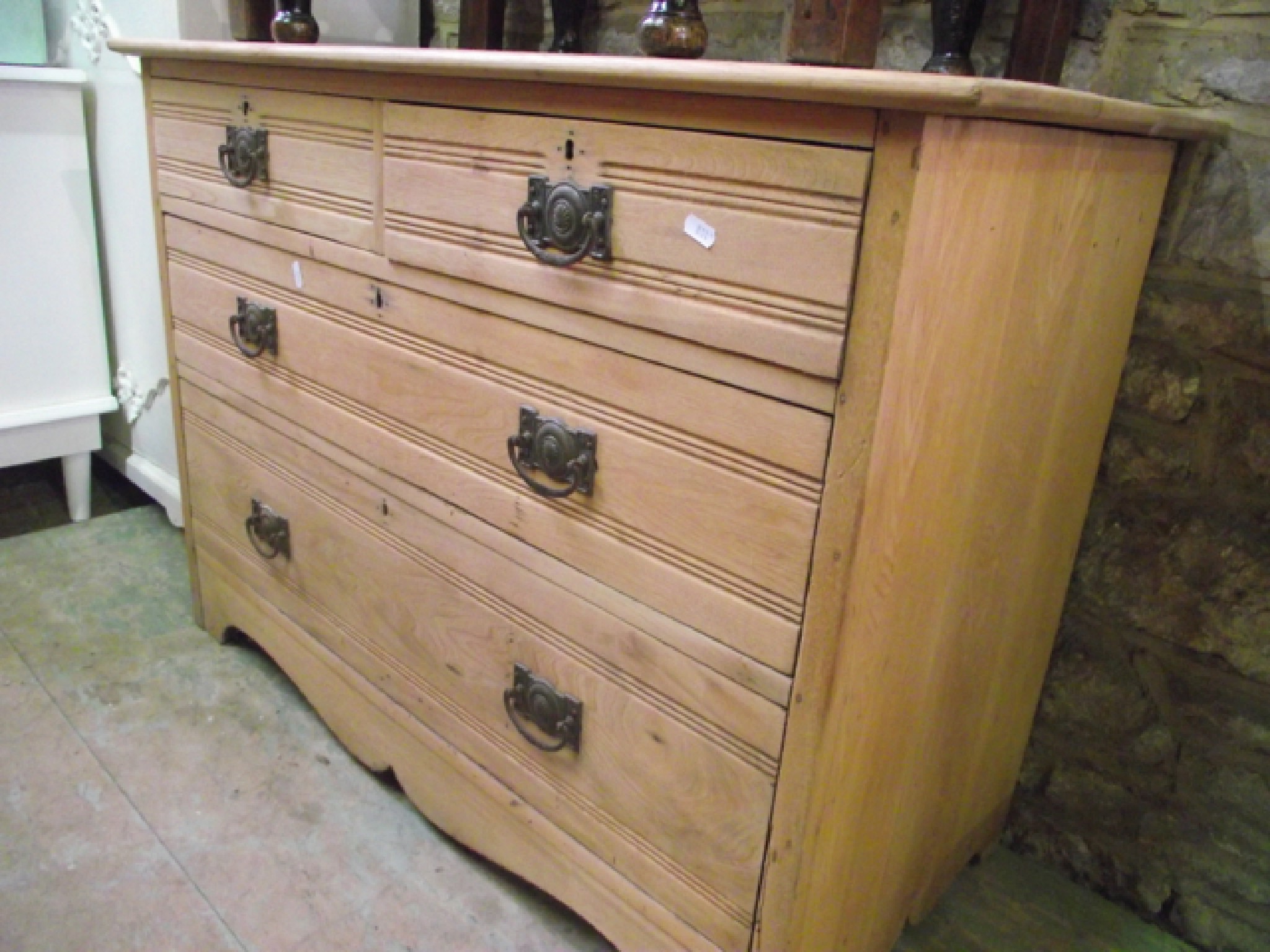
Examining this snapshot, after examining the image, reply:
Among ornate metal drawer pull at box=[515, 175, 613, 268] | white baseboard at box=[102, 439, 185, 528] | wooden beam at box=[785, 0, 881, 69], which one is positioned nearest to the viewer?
ornate metal drawer pull at box=[515, 175, 613, 268]

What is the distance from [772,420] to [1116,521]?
0.61 metres

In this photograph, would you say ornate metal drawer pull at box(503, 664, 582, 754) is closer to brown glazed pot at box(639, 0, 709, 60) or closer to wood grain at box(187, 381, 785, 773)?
wood grain at box(187, 381, 785, 773)

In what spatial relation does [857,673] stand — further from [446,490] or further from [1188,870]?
[1188,870]

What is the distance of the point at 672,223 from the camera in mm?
784

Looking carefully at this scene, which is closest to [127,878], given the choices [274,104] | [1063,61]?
[274,104]

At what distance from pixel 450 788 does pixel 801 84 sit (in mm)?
946

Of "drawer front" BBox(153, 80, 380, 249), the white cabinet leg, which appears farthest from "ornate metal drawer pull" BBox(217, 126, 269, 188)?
the white cabinet leg

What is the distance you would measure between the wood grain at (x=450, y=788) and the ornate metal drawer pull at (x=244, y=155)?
25.1 inches

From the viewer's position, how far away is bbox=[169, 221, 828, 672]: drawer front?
0.79 m

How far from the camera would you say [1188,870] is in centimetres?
117

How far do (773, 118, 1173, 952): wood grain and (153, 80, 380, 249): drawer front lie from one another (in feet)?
2.19

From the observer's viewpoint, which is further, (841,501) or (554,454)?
(554,454)

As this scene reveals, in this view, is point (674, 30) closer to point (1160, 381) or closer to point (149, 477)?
point (1160, 381)

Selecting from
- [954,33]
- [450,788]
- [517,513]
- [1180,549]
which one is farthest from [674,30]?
[450,788]
